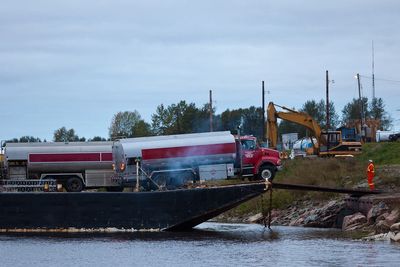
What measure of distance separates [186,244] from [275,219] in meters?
14.5

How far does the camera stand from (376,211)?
4209 cm

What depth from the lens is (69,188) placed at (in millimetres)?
49438

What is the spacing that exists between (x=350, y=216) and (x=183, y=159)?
9422 millimetres

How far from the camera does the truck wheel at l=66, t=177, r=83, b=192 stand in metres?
49.4

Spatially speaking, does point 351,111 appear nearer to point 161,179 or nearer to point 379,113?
point 379,113

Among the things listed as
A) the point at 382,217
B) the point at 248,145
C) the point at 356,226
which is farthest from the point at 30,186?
the point at 382,217

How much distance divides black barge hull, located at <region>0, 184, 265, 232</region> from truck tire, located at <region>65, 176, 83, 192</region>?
6.56 meters

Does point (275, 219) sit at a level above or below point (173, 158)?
below

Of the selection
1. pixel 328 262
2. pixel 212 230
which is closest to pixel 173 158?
pixel 212 230

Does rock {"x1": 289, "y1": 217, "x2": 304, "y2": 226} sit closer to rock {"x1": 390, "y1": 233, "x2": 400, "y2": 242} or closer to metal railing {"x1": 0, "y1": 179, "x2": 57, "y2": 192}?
rock {"x1": 390, "y1": 233, "x2": 400, "y2": 242}

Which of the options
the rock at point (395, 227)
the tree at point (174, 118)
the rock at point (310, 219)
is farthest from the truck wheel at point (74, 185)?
the tree at point (174, 118)

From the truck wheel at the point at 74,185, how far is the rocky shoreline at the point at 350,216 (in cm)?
1027

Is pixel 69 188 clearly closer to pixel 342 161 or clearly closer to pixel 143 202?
pixel 143 202

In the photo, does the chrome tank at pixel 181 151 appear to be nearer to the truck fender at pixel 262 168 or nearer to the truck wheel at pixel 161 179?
the truck wheel at pixel 161 179
